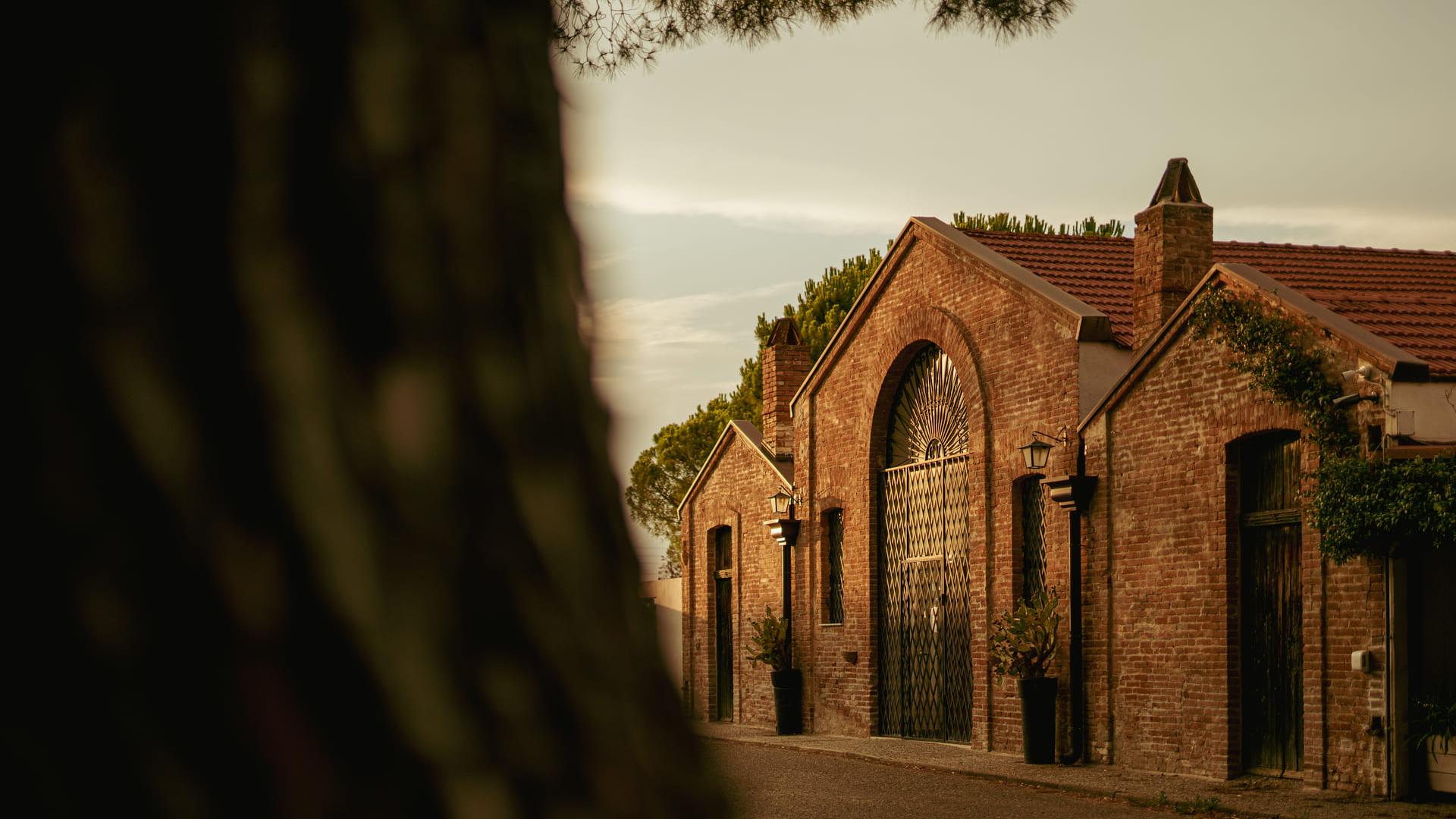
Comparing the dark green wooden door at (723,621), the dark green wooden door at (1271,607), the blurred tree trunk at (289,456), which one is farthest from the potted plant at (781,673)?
the blurred tree trunk at (289,456)

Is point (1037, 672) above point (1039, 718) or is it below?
above

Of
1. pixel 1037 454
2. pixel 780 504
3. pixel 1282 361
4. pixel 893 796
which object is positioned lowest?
pixel 893 796

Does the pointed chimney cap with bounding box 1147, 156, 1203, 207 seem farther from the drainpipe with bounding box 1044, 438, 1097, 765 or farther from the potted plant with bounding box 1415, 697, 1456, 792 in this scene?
the potted plant with bounding box 1415, 697, 1456, 792

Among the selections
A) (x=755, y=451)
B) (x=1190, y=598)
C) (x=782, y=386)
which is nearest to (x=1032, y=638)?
(x=1190, y=598)

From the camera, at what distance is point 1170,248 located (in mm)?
15891

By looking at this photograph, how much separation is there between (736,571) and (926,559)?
6.76m

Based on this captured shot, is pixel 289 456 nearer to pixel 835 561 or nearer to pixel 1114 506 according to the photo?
pixel 1114 506

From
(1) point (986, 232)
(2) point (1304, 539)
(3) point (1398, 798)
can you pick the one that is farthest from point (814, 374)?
(3) point (1398, 798)

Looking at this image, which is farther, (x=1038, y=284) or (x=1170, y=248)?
(x=1038, y=284)

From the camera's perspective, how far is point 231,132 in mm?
1039

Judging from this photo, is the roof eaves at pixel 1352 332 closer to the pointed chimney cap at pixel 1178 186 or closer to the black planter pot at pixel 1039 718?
the pointed chimney cap at pixel 1178 186

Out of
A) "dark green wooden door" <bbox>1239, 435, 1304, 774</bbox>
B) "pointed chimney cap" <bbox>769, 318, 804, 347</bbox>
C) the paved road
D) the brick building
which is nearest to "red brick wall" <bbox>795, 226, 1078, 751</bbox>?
the brick building

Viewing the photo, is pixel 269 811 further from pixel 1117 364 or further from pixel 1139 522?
pixel 1117 364

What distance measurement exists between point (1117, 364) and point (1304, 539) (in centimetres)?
413
